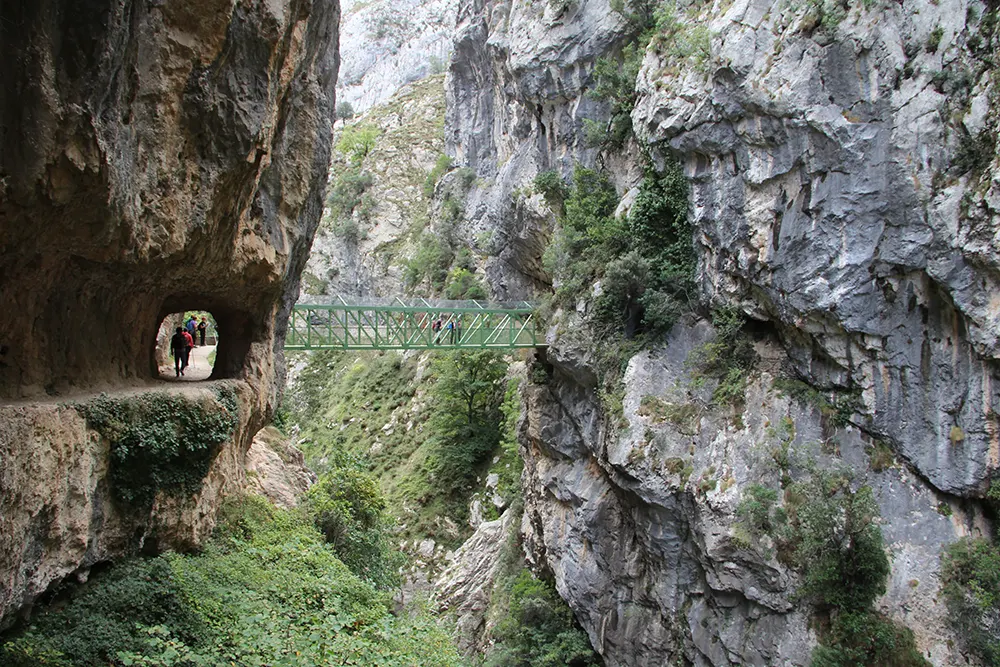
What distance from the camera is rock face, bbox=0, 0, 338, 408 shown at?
4758 mm

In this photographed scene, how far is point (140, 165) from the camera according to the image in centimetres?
638

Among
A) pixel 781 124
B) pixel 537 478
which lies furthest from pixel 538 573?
pixel 781 124

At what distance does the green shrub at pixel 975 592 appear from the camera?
1196 centimetres

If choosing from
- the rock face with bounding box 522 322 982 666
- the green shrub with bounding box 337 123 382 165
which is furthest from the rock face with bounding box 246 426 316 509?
the green shrub with bounding box 337 123 382 165

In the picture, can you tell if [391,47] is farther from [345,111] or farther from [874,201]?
[874,201]

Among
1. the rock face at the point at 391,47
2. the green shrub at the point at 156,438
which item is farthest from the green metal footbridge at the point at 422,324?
the rock face at the point at 391,47

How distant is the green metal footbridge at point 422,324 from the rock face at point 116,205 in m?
8.56

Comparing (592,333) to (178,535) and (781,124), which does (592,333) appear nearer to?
(781,124)

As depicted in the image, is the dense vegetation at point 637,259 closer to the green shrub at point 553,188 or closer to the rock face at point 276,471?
the green shrub at point 553,188

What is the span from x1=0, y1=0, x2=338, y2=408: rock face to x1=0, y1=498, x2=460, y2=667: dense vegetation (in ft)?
7.86

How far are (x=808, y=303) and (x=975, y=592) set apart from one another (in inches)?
250

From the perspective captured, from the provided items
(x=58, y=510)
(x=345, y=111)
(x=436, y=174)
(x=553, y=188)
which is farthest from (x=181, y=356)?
(x=345, y=111)

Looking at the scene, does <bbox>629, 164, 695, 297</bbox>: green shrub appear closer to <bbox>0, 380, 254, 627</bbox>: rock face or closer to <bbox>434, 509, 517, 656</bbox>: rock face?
<bbox>434, 509, 517, 656</bbox>: rock face

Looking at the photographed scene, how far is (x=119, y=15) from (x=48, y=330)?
4067mm
